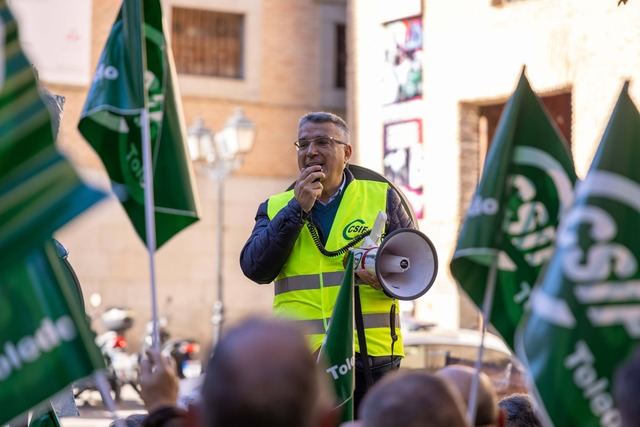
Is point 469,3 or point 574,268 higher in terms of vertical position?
point 469,3

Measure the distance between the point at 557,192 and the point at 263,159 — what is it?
23.2 m

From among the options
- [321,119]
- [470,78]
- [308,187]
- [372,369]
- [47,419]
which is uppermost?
[470,78]

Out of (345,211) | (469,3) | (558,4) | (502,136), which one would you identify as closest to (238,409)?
(502,136)

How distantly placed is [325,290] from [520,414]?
4.17 feet

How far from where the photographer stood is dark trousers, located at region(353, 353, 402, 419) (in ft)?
19.7

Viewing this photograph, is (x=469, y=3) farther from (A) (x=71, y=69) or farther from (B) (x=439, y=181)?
(A) (x=71, y=69)

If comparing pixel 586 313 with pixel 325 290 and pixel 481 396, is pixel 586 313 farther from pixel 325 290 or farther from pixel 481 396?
pixel 325 290

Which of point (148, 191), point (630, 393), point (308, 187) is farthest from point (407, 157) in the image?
point (630, 393)

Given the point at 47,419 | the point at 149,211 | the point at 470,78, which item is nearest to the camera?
the point at 149,211

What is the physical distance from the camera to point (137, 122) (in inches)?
193

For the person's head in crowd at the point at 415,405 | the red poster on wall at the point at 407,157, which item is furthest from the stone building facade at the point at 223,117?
the person's head in crowd at the point at 415,405

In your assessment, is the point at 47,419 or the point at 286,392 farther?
the point at 47,419

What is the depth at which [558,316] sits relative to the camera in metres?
3.72

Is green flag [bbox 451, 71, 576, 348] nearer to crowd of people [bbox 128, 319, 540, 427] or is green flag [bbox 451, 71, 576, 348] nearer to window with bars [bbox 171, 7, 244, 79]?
crowd of people [bbox 128, 319, 540, 427]
